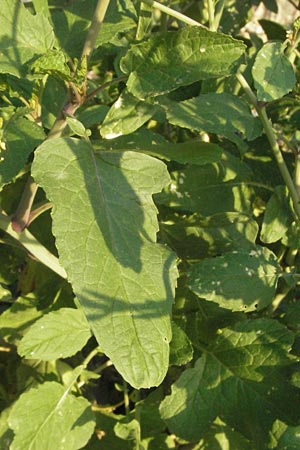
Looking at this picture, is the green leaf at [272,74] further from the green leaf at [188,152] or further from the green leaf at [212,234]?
the green leaf at [212,234]

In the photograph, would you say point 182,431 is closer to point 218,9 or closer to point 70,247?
point 70,247

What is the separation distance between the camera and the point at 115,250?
92 centimetres

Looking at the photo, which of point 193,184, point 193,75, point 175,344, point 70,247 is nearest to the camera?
point 70,247

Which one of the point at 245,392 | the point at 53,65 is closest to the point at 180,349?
the point at 245,392

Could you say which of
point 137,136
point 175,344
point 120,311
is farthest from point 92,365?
point 120,311

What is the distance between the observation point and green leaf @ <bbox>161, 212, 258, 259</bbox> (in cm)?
142

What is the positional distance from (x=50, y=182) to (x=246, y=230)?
616 mm

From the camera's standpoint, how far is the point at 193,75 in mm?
1023

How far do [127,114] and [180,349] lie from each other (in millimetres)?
434

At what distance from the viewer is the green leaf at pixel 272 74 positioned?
1.16 meters

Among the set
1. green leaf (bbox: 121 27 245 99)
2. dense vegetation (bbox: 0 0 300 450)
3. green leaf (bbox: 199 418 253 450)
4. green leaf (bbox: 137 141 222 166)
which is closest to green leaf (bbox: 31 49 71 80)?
dense vegetation (bbox: 0 0 300 450)

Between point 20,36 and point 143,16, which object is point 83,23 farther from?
point 20,36

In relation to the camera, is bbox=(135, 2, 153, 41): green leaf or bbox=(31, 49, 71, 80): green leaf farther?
bbox=(135, 2, 153, 41): green leaf

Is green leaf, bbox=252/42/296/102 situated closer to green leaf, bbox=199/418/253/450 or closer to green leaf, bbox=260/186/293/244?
green leaf, bbox=260/186/293/244
